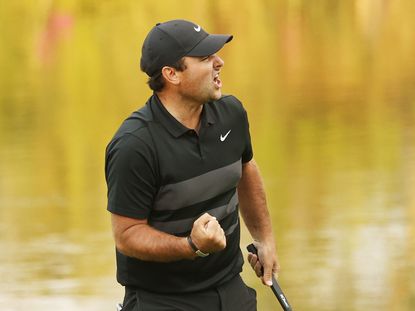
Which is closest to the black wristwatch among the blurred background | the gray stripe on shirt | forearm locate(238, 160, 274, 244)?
the gray stripe on shirt

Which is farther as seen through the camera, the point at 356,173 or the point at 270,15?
the point at 270,15

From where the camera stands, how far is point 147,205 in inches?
119

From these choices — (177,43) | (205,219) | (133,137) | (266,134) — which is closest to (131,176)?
(133,137)

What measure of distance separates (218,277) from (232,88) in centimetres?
573

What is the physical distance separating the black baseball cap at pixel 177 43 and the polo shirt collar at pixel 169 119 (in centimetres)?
9

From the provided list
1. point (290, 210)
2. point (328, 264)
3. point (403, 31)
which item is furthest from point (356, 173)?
point (403, 31)

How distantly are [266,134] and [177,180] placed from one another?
4.78m

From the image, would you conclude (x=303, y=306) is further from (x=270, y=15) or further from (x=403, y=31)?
(x=270, y=15)

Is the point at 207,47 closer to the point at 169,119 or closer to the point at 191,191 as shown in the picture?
the point at 169,119

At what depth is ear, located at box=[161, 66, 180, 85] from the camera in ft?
10.2

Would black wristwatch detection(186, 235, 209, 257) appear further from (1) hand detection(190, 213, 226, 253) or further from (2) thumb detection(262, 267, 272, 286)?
(2) thumb detection(262, 267, 272, 286)

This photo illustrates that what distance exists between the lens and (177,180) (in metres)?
3.05

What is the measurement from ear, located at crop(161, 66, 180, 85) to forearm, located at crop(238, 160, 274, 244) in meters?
0.41

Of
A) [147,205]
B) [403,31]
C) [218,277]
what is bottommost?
[403,31]
